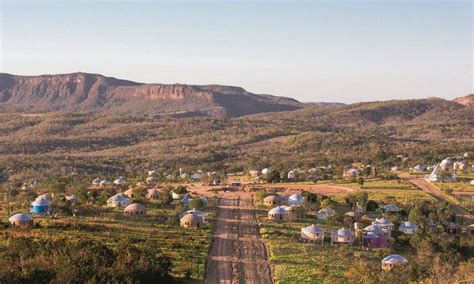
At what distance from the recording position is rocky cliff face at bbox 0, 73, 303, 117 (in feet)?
568

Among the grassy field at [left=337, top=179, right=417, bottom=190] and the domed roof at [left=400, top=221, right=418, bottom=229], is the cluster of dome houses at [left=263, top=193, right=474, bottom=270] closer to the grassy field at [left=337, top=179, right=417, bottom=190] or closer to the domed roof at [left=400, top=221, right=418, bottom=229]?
the domed roof at [left=400, top=221, right=418, bottom=229]

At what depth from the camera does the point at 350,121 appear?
468 ft

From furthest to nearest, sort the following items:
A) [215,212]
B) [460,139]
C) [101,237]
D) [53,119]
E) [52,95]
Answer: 1. [52,95]
2. [53,119]
3. [460,139]
4. [215,212]
5. [101,237]

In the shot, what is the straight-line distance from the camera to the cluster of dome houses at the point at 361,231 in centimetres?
3444

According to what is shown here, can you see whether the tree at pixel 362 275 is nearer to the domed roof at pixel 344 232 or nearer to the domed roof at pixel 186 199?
the domed roof at pixel 344 232

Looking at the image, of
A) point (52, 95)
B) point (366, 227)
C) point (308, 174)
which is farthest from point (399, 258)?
point (52, 95)

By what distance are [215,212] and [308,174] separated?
22.5 metres

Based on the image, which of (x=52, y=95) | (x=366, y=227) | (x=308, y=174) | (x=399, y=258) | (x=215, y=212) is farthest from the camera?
(x=52, y=95)

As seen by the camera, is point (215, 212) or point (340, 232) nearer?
point (340, 232)

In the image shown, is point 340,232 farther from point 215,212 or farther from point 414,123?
point 414,123

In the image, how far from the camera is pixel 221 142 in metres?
104

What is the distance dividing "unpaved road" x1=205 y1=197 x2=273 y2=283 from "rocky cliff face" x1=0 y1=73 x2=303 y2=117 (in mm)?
125563

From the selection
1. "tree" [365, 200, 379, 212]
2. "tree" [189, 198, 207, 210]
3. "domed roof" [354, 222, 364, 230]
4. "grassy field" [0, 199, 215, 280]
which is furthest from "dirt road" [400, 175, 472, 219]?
"grassy field" [0, 199, 215, 280]

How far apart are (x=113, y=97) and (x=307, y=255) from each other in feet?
520
